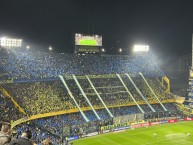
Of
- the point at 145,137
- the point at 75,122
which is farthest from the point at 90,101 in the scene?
the point at 145,137

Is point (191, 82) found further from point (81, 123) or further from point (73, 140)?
point (73, 140)

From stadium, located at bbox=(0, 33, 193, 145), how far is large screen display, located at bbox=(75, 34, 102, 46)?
492 cm

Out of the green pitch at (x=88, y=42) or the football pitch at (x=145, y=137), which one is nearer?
the football pitch at (x=145, y=137)

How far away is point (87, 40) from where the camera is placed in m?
64.5

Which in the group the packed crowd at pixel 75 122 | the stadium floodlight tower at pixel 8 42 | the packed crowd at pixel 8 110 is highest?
the stadium floodlight tower at pixel 8 42

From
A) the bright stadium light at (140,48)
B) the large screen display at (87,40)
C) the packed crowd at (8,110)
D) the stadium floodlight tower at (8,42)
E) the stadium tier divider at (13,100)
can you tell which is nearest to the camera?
the packed crowd at (8,110)

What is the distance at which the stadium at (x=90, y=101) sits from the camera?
43281 mm

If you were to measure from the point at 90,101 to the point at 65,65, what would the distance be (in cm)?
1207

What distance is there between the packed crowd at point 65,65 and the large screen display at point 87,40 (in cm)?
489

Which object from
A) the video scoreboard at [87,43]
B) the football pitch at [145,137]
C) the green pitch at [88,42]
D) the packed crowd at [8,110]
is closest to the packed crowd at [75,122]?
the packed crowd at [8,110]

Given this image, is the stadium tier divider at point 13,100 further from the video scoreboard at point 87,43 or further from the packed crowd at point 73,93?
the video scoreboard at point 87,43

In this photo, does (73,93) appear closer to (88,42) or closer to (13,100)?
(13,100)

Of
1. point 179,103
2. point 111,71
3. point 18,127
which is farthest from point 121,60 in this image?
point 18,127

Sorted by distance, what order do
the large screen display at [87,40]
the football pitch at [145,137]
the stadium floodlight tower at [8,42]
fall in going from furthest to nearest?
the large screen display at [87,40] → the stadium floodlight tower at [8,42] → the football pitch at [145,137]
